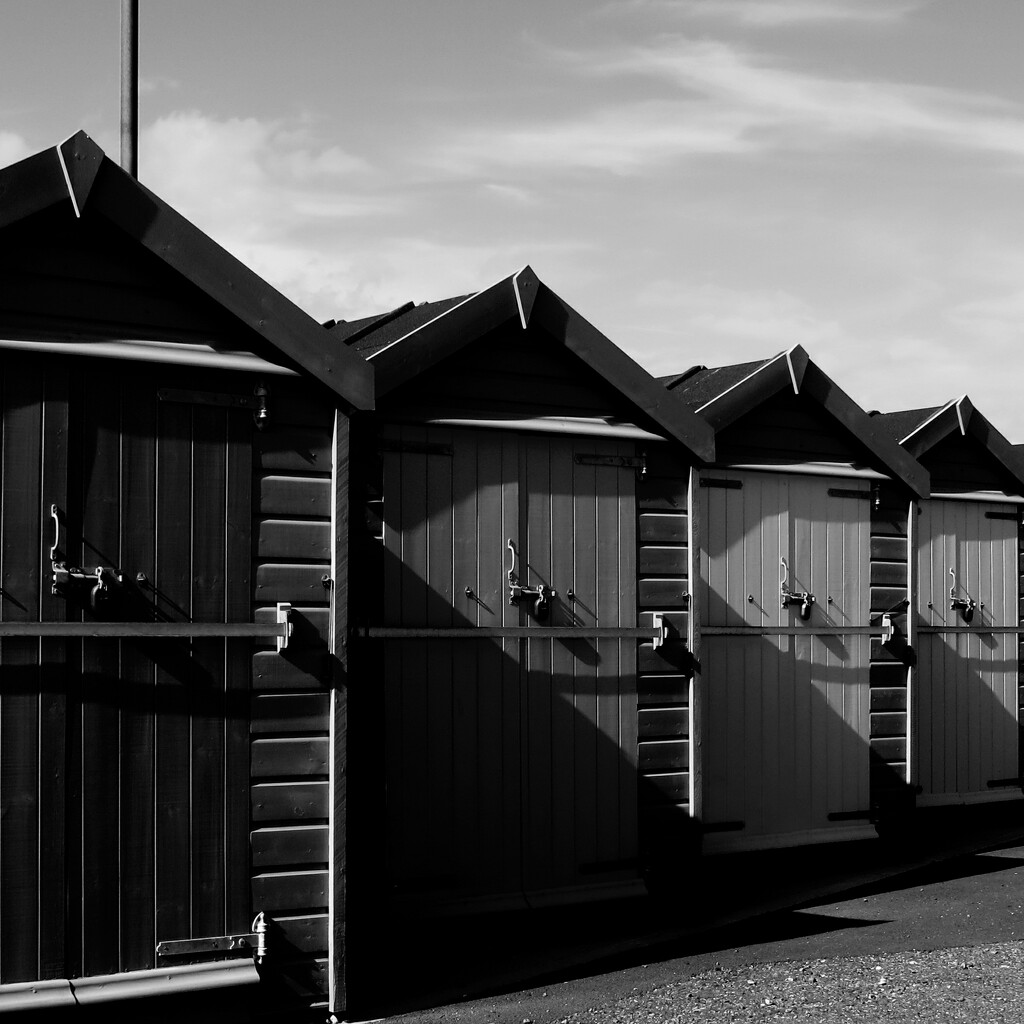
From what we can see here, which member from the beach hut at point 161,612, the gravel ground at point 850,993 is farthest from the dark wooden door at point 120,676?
the gravel ground at point 850,993

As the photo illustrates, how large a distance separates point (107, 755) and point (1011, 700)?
987 cm

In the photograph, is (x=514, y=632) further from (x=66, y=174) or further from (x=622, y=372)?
(x=66, y=174)

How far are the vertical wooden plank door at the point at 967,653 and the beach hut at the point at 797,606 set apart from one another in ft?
3.16

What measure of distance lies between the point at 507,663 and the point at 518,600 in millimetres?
417

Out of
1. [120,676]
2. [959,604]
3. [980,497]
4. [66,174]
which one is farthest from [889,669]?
[66,174]

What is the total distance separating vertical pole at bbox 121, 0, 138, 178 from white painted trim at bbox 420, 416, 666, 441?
3310mm

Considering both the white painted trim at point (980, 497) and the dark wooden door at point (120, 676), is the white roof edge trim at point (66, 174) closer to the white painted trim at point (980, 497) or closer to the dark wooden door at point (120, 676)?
the dark wooden door at point (120, 676)

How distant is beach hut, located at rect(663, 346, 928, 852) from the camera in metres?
11.7

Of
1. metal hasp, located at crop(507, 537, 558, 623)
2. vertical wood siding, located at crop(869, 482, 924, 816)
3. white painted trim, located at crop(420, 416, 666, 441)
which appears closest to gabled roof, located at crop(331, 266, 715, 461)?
white painted trim, located at crop(420, 416, 666, 441)

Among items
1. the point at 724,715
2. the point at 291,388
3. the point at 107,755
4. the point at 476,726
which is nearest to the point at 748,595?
the point at 724,715

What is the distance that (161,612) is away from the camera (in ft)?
24.6

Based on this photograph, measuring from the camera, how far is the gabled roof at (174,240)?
7.15m

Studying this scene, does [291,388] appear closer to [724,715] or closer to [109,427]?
[109,427]

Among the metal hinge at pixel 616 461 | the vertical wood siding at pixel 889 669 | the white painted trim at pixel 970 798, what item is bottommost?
the white painted trim at pixel 970 798
